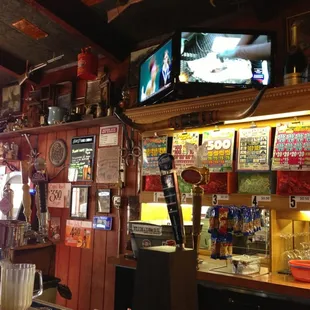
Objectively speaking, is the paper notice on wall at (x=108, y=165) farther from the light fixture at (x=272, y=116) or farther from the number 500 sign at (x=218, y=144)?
the light fixture at (x=272, y=116)

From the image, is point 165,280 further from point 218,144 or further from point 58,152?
point 58,152

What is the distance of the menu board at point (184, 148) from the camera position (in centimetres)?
259

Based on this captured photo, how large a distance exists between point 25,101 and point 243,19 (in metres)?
2.95

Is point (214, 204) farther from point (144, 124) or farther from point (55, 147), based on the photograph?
point (55, 147)

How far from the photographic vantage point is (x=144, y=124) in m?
A: 2.72

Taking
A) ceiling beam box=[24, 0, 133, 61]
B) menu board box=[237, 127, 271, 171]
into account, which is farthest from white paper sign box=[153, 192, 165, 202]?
ceiling beam box=[24, 0, 133, 61]

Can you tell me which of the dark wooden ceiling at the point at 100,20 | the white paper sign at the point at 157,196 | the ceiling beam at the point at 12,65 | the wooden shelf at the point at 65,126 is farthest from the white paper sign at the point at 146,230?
the ceiling beam at the point at 12,65

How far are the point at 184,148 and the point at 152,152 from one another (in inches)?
11.7

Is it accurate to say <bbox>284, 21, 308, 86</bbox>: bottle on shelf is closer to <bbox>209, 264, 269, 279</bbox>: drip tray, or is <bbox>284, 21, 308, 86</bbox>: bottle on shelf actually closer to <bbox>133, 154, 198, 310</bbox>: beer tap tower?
<bbox>209, 264, 269, 279</bbox>: drip tray

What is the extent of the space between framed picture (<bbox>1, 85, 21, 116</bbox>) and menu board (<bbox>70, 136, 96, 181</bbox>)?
50.6 inches

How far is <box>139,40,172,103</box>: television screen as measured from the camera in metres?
2.58

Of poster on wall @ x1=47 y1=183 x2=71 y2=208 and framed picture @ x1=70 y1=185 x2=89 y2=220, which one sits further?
poster on wall @ x1=47 y1=183 x2=71 y2=208

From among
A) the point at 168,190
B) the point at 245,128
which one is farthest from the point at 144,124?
the point at 168,190

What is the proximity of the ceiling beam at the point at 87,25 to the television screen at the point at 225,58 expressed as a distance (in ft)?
3.54
